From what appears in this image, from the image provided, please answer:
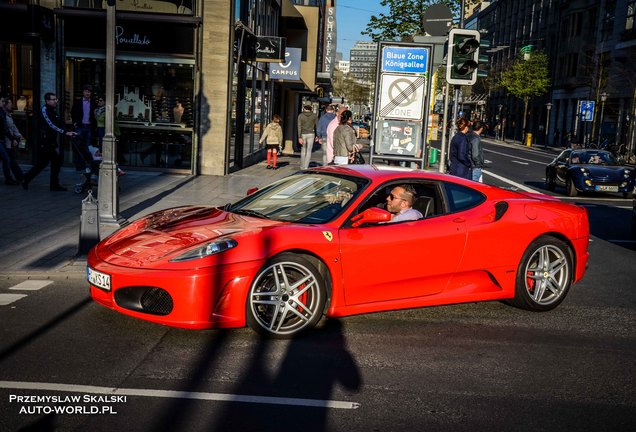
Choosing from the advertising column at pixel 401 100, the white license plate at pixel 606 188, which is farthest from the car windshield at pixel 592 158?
the advertising column at pixel 401 100

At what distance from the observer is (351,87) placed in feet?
413

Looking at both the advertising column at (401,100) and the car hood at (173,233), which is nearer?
the car hood at (173,233)

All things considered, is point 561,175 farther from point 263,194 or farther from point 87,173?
point 263,194

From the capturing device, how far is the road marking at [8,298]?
6.48 metres

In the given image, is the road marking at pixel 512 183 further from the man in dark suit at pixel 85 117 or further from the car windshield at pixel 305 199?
the car windshield at pixel 305 199

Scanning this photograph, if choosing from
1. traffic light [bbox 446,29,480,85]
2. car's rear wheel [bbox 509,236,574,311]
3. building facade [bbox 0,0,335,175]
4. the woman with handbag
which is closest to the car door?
car's rear wheel [bbox 509,236,574,311]

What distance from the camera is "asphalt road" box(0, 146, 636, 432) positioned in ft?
13.3

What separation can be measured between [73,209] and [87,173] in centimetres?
211

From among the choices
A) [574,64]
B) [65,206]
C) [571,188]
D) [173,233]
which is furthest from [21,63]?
[574,64]

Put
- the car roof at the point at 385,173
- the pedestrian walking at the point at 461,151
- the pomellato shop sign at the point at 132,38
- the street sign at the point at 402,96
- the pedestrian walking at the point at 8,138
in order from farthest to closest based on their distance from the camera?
the pomellato shop sign at the point at 132,38 → the street sign at the point at 402,96 → the pedestrian walking at the point at 8,138 → the pedestrian walking at the point at 461,151 → the car roof at the point at 385,173

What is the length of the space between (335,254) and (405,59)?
9.85 m

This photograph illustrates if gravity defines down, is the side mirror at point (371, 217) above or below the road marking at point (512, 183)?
above

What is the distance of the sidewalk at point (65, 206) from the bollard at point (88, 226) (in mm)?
186

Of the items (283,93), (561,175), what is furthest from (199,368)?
(283,93)
